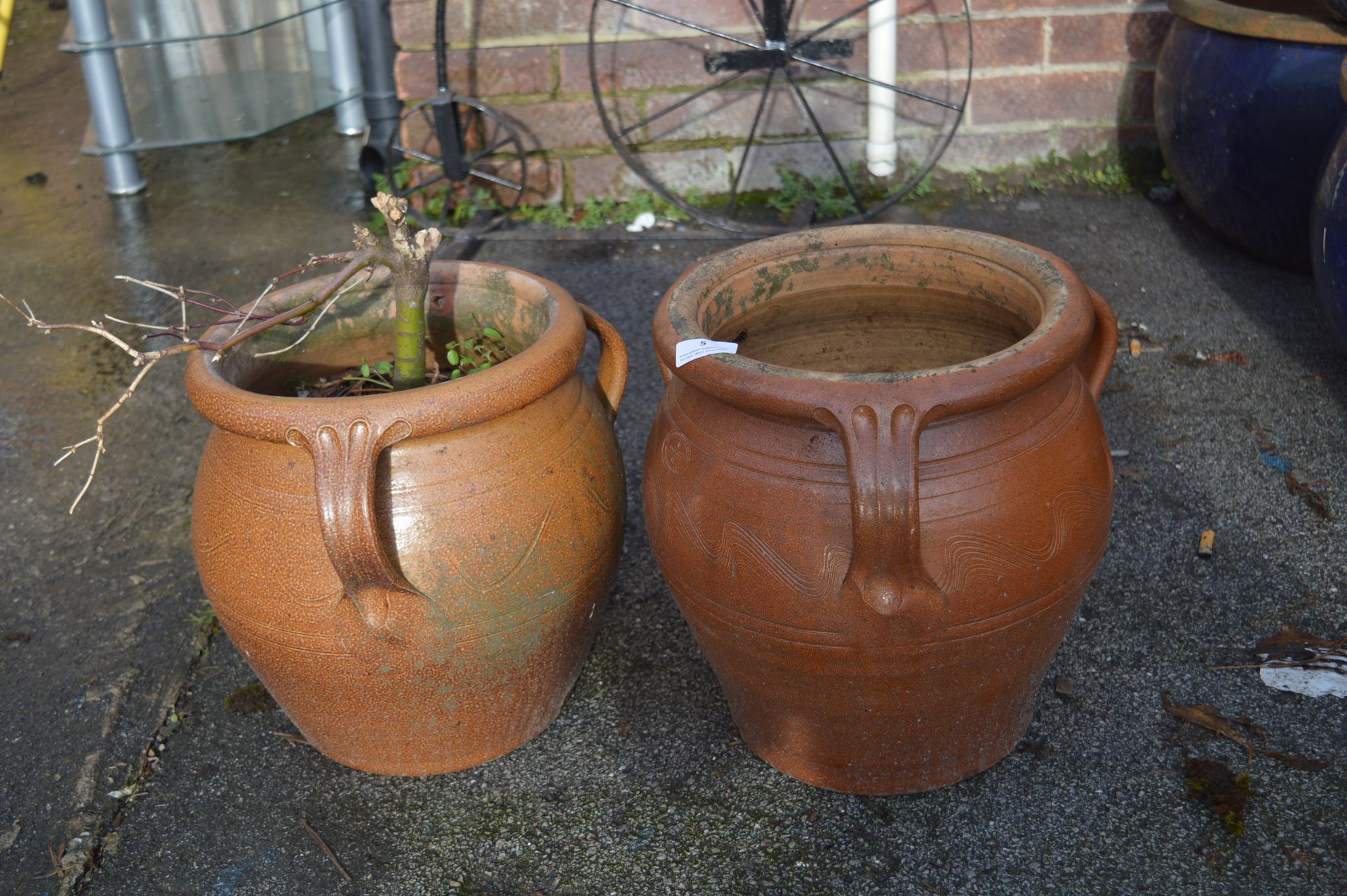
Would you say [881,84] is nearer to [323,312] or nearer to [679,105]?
[679,105]

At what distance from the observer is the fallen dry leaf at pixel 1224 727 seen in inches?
76.7

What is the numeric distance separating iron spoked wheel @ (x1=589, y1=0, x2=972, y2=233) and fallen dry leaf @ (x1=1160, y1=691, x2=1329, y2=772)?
2175 millimetres

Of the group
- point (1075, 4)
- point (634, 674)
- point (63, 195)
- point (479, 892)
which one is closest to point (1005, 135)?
point (1075, 4)

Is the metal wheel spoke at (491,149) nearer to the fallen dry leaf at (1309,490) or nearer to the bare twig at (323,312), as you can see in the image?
the bare twig at (323,312)

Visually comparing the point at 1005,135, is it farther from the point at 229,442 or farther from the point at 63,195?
the point at 63,195

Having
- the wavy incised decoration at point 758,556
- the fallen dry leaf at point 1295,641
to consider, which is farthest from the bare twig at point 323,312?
the fallen dry leaf at point 1295,641

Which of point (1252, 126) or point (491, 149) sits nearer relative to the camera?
point (1252, 126)

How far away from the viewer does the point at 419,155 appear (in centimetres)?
397

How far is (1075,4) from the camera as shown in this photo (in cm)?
392

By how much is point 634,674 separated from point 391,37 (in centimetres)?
279

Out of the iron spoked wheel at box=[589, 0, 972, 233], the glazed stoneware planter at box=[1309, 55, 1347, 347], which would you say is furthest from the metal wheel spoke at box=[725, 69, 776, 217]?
the glazed stoneware planter at box=[1309, 55, 1347, 347]

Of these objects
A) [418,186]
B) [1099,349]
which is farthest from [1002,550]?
[418,186]

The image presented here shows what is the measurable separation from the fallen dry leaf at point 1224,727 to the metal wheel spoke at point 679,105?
2.48m

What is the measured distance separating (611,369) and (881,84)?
2.04 meters
